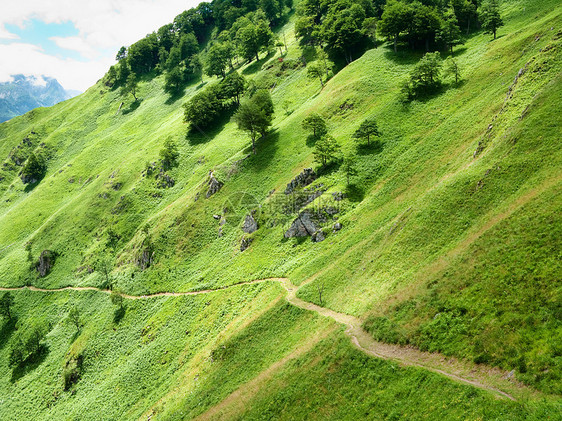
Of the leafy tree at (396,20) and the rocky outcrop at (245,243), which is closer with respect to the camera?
the rocky outcrop at (245,243)

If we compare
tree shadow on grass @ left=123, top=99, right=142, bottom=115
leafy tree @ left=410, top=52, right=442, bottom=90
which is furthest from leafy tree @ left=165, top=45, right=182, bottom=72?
leafy tree @ left=410, top=52, right=442, bottom=90

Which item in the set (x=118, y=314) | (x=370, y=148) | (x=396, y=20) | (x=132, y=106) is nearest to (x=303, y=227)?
(x=370, y=148)

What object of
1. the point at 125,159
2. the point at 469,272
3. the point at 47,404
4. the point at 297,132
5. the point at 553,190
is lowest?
the point at 47,404

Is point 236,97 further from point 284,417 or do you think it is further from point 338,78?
point 284,417

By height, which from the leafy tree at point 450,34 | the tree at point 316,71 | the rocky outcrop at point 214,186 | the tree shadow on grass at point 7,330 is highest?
the tree at point 316,71

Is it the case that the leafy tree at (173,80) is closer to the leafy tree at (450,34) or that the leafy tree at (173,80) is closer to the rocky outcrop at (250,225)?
the rocky outcrop at (250,225)

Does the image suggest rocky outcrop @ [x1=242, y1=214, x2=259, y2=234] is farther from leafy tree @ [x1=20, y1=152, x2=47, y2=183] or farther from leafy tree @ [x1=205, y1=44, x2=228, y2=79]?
leafy tree @ [x1=20, y1=152, x2=47, y2=183]

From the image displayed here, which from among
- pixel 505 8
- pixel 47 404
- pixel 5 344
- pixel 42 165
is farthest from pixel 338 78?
pixel 42 165

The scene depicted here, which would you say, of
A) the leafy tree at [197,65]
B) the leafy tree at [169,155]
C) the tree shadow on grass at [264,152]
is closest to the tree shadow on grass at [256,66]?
the leafy tree at [197,65]
